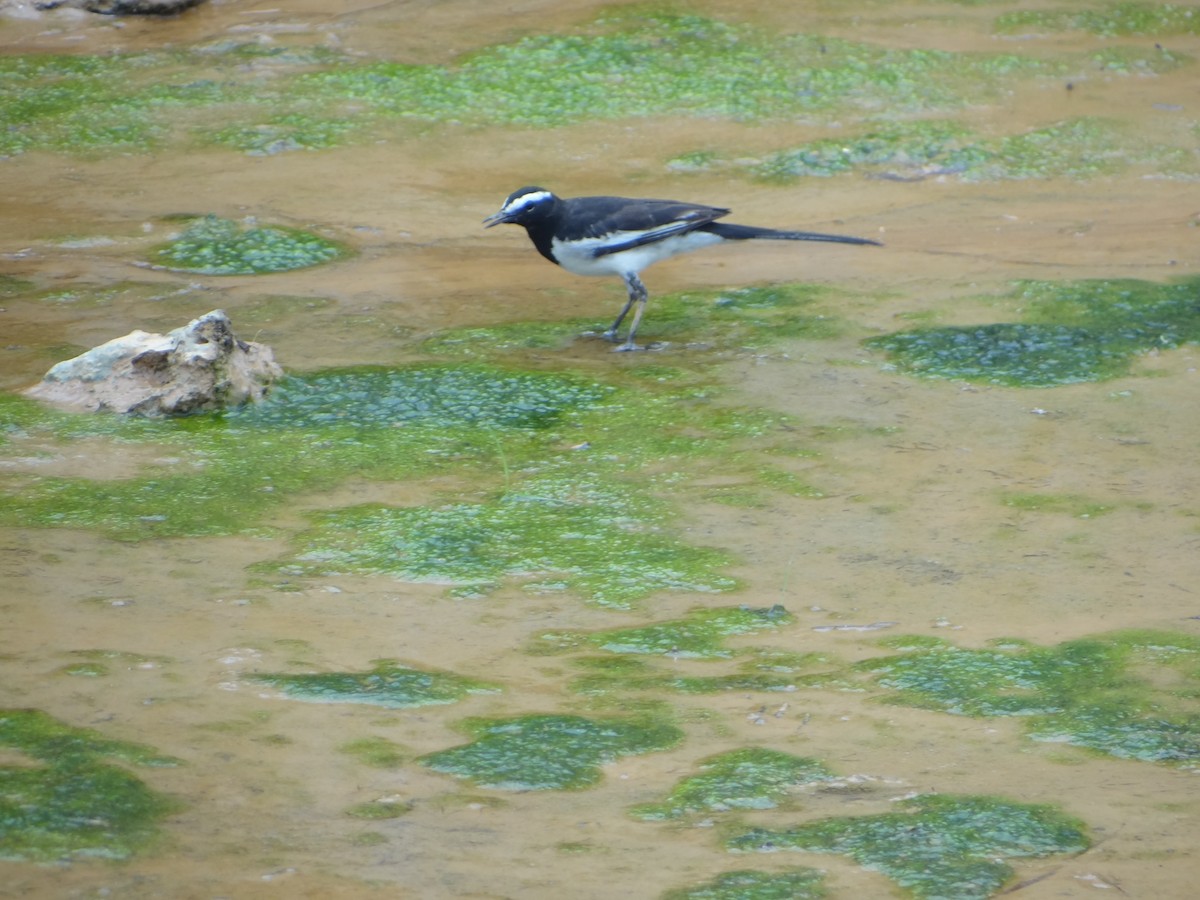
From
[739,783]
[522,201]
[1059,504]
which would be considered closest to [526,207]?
[522,201]

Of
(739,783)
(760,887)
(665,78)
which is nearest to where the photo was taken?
(760,887)

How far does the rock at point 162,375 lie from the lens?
20.9 ft

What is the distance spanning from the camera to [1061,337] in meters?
7.31

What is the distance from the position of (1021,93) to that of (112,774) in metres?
9.08

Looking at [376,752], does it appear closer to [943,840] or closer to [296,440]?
[943,840]

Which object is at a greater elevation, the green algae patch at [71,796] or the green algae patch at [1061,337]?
the green algae patch at [1061,337]

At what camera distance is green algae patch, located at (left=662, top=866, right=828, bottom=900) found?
11.0 ft

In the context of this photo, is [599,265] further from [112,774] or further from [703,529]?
[112,774]

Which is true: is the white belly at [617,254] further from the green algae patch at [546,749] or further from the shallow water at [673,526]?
the green algae patch at [546,749]

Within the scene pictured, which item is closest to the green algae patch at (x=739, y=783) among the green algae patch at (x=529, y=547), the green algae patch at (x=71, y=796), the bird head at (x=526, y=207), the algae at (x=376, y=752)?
the algae at (x=376, y=752)

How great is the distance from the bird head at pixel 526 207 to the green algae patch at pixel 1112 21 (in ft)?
19.7

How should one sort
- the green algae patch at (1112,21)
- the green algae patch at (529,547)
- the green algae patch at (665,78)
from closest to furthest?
the green algae patch at (529,547), the green algae patch at (665,78), the green algae patch at (1112,21)

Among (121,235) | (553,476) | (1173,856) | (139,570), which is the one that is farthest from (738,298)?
(1173,856)

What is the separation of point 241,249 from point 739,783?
541 centimetres
